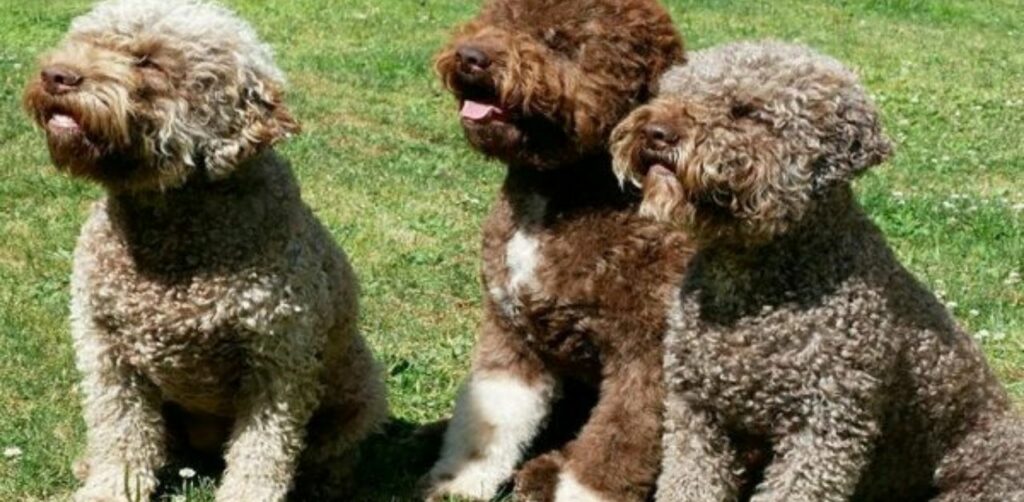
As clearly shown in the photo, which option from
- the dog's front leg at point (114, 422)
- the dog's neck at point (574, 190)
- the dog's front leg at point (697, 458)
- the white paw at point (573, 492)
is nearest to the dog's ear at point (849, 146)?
the dog's front leg at point (697, 458)

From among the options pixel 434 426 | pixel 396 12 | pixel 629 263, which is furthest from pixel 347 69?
pixel 629 263

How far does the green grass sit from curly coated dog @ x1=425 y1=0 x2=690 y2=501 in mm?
792

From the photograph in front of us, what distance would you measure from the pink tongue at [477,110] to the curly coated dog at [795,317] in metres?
0.61

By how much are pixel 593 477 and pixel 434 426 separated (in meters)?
0.93

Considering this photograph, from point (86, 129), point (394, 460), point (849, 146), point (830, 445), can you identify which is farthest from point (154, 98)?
point (830, 445)

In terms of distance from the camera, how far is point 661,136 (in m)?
3.97

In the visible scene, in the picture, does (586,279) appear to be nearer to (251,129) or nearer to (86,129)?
(251,129)

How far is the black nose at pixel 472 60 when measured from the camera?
459 centimetres

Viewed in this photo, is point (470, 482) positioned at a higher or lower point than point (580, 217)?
lower

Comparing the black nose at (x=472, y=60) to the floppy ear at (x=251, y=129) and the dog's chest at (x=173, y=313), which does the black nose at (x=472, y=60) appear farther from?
the dog's chest at (x=173, y=313)

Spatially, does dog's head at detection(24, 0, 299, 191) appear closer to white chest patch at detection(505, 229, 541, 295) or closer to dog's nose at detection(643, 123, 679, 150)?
white chest patch at detection(505, 229, 541, 295)

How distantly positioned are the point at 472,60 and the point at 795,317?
1255 millimetres

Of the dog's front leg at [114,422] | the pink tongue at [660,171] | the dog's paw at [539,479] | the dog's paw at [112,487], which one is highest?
the pink tongue at [660,171]

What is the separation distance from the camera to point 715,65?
13.5ft
